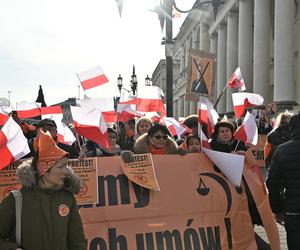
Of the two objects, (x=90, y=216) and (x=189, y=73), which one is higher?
(x=189, y=73)

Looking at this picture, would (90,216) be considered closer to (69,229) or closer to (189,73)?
(69,229)

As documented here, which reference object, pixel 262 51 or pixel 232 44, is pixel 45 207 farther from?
pixel 232 44

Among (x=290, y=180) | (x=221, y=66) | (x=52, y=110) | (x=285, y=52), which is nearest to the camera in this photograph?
(x=290, y=180)

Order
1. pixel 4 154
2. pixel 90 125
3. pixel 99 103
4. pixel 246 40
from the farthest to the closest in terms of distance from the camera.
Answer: pixel 246 40
pixel 99 103
pixel 90 125
pixel 4 154

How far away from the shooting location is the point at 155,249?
4566 millimetres

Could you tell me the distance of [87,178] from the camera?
15.6 ft

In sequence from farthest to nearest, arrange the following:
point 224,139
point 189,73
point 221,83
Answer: point 221,83 → point 189,73 → point 224,139

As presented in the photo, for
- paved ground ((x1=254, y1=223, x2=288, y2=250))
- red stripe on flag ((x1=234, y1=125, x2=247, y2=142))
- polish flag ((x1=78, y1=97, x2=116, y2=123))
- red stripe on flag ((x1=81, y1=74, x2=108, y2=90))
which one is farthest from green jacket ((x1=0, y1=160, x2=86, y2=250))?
red stripe on flag ((x1=234, y1=125, x2=247, y2=142))

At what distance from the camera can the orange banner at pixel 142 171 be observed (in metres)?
4.80

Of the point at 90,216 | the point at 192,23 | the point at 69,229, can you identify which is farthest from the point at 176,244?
the point at 192,23

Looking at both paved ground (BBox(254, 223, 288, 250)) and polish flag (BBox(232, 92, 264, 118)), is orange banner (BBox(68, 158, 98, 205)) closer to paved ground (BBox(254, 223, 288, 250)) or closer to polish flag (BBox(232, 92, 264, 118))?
paved ground (BBox(254, 223, 288, 250))

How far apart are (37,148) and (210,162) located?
2.51 metres

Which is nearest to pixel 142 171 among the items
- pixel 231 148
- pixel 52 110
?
pixel 231 148

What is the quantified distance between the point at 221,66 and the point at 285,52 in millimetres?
15952
